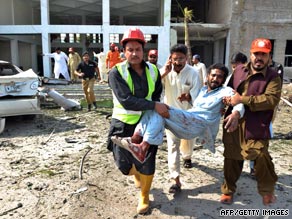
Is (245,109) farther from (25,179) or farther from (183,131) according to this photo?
(25,179)

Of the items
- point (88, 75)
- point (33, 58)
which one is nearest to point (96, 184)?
point (88, 75)

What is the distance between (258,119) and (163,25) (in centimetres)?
1439

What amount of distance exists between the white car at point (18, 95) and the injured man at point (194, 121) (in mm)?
4027

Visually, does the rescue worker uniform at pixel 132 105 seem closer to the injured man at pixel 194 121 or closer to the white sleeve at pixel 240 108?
the injured man at pixel 194 121

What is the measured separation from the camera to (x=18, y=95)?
6.11 m

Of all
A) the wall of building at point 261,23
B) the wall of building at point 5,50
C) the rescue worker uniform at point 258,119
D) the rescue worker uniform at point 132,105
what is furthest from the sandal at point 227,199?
the wall of building at point 5,50

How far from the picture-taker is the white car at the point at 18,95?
5.91m

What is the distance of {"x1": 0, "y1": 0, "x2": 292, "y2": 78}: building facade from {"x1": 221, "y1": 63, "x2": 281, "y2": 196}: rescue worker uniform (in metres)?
11.4

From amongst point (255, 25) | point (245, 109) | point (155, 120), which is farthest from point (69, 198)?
point (255, 25)

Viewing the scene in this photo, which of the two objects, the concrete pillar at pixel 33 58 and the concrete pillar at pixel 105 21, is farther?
the concrete pillar at pixel 33 58

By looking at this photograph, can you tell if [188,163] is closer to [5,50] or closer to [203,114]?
[203,114]

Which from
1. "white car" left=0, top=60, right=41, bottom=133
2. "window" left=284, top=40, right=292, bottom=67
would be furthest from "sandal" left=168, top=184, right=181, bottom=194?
"window" left=284, top=40, right=292, bottom=67

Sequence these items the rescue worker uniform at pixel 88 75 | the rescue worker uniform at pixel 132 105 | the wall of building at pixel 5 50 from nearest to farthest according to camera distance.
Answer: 1. the rescue worker uniform at pixel 132 105
2. the rescue worker uniform at pixel 88 75
3. the wall of building at pixel 5 50

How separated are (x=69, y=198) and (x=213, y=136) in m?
1.73
